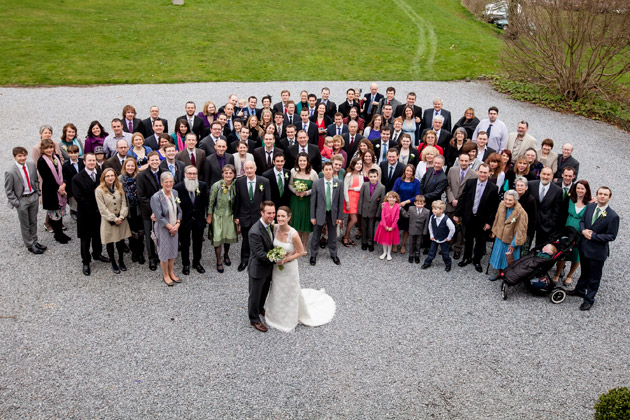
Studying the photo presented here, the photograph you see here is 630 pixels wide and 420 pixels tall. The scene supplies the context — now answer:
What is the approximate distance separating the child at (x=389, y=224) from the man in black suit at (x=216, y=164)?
3.43 metres

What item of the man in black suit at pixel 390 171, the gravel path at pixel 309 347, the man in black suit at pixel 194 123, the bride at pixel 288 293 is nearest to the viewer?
the gravel path at pixel 309 347

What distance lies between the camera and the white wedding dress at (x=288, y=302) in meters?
7.56

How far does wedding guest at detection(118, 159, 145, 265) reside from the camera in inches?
360

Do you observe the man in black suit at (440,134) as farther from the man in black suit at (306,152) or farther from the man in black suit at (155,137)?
the man in black suit at (155,137)

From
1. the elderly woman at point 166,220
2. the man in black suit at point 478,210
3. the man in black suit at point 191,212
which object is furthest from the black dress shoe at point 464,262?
the elderly woman at point 166,220

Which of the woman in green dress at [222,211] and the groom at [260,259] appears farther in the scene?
the woman in green dress at [222,211]

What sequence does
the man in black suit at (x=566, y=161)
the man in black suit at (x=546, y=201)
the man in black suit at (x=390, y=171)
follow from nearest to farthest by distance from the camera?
the man in black suit at (x=546, y=201) → the man in black suit at (x=566, y=161) → the man in black suit at (x=390, y=171)

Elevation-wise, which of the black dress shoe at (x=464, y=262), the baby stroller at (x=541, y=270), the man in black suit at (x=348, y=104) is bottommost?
the black dress shoe at (x=464, y=262)

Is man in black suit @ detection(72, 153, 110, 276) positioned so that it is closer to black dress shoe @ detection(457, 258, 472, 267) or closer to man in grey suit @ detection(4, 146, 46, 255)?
man in grey suit @ detection(4, 146, 46, 255)

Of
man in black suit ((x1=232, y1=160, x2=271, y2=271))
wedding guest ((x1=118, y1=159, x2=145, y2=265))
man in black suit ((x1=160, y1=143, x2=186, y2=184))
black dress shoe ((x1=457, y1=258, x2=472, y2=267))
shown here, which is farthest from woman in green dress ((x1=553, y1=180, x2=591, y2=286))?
wedding guest ((x1=118, y1=159, x2=145, y2=265))

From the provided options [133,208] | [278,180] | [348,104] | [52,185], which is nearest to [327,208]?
[278,180]

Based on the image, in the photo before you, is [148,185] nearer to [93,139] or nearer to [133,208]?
[133,208]

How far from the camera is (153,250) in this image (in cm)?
946

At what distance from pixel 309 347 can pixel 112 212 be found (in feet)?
14.7
